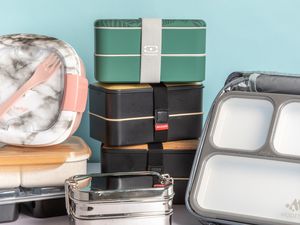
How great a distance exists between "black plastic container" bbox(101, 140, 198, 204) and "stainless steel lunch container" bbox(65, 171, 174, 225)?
0.13 meters

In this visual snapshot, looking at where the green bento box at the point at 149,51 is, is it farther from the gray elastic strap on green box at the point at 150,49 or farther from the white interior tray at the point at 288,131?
the white interior tray at the point at 288,131

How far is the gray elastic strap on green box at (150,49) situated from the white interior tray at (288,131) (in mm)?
238

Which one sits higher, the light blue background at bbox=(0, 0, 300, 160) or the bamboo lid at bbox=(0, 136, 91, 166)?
the light blue background at bbox=(0, 0, 300, 160)

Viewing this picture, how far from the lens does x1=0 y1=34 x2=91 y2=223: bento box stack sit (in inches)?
36.0

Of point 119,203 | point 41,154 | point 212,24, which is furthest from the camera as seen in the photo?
point 212,24

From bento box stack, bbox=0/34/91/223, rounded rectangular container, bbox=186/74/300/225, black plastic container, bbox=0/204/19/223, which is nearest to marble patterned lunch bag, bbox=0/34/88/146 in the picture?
bento box stack, bbox=0/34/91/223

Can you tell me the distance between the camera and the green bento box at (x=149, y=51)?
0.99 m

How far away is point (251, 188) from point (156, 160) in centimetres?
18

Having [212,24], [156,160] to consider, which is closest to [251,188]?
[156,160]

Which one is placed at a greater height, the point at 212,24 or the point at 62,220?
the point at 212,24

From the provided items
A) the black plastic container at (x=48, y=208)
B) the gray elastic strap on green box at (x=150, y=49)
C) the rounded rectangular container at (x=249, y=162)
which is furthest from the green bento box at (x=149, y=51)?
the black plastic container at (x=48, y=208)

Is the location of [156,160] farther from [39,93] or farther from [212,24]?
[212,24]

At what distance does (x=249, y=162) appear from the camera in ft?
2.90

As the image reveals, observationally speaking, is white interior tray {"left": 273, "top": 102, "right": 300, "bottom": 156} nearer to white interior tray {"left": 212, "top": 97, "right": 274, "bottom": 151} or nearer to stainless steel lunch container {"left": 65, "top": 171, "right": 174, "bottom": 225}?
white interior tray {"left": 212, "top": 97, "right": 274, "bottom": 151}
